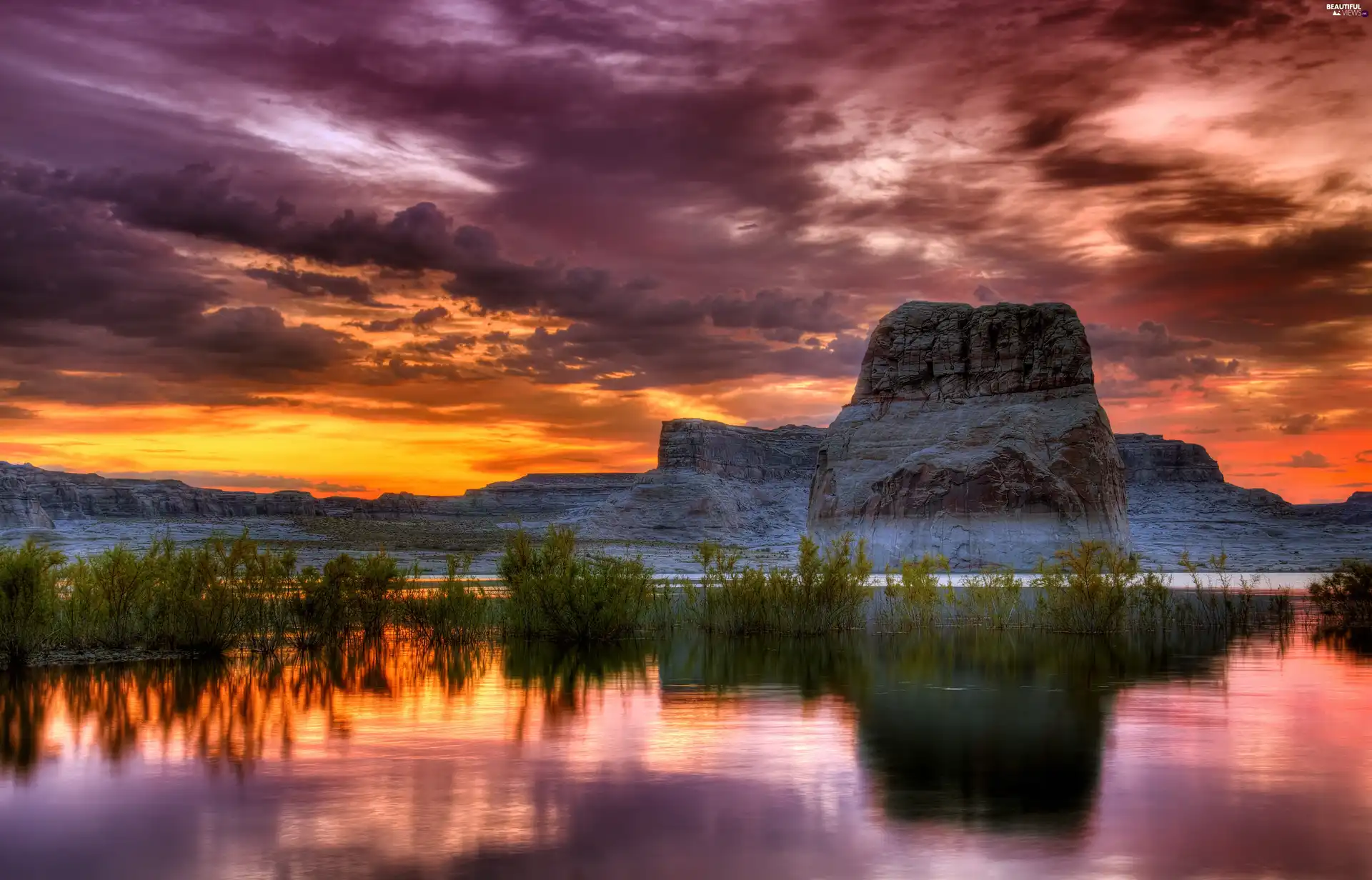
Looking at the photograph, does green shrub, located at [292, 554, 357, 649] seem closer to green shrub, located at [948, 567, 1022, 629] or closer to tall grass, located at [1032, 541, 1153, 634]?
green shrub, located at [948, 567, 1022, 629]

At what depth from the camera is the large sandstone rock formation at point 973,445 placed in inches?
3182

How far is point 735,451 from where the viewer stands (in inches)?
7249

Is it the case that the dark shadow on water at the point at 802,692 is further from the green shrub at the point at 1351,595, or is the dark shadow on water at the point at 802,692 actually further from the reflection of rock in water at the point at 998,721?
the green shrub at the point at 1351,595

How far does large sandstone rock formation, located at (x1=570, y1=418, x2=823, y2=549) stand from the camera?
143750 mm

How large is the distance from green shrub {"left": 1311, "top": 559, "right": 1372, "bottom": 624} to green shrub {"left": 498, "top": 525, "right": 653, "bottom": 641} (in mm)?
19348

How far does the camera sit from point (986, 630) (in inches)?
1070

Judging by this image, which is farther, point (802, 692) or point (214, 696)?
point (802, 692)

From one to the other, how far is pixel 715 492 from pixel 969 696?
459 ft

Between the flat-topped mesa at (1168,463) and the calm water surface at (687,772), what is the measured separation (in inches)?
6762

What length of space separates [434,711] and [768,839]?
7.31m

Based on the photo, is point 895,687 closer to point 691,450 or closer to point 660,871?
point 660,871

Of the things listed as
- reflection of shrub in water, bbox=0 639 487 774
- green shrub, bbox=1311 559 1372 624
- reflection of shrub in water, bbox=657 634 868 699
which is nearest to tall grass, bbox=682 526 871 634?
reflection of shrub in water, bbox=657 634 868 699

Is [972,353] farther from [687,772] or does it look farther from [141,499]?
[141,499]

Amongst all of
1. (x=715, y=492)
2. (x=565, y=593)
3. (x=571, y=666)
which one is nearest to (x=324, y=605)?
(x=565, y=593)
